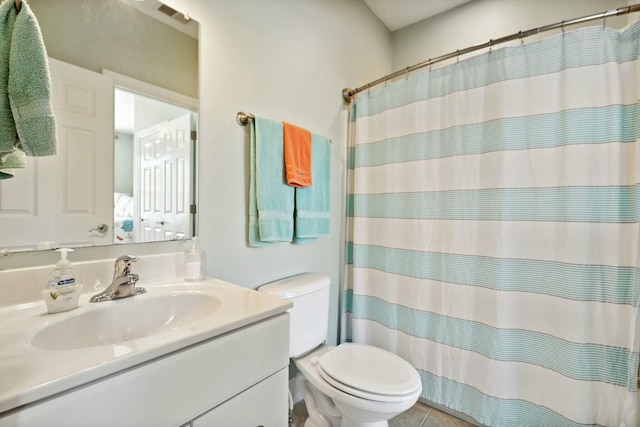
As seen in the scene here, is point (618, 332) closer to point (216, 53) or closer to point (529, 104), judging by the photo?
point (529, 104)

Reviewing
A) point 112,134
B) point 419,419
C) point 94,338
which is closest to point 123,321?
point 94,338

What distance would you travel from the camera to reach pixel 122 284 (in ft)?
2.71

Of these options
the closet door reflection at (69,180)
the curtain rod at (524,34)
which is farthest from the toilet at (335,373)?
the curtain rod at (524,34)

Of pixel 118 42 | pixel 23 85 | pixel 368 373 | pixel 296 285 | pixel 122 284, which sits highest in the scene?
pixel 118 42

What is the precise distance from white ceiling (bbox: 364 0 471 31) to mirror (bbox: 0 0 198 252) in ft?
4.98

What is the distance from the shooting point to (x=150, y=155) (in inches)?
39.6

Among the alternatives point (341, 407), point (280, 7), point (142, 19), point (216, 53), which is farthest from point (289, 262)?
point (280, 7)

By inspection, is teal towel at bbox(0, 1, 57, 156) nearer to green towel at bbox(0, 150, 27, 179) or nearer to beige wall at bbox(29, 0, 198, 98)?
green towel at bbox(0, 150, 27, 179)

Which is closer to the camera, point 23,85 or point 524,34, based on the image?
point 23,85

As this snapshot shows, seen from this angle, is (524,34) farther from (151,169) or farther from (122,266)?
(122,266)

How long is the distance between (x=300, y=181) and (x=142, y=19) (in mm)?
855

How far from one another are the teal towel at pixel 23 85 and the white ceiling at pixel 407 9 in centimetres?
199

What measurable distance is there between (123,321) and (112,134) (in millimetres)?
601

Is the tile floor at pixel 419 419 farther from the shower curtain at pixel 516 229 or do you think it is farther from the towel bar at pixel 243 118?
the towel bar at pixel 243 118
